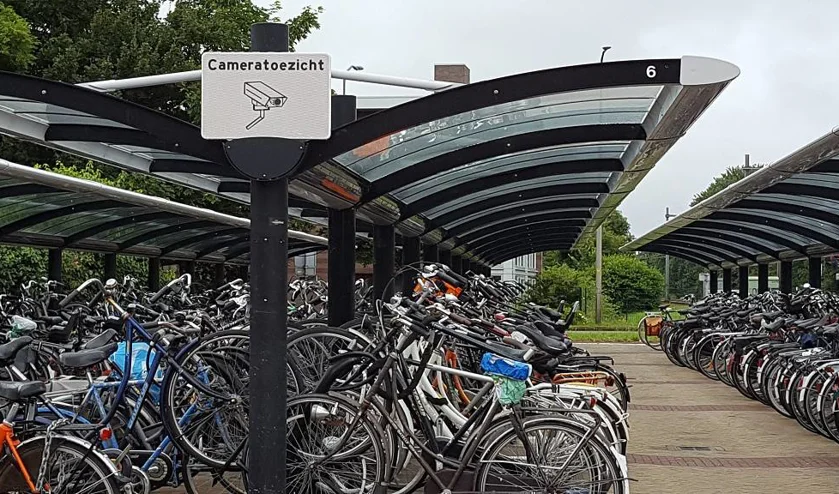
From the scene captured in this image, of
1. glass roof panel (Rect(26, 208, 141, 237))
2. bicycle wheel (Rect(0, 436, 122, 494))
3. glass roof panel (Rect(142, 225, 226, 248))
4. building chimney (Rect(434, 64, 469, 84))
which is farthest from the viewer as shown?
building chimney (Rect(434, 64, 469, 84))

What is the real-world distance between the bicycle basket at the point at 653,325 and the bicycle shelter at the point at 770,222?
149 cm

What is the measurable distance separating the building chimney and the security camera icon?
3539 cm

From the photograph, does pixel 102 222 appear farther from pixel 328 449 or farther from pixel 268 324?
pixel 268 324

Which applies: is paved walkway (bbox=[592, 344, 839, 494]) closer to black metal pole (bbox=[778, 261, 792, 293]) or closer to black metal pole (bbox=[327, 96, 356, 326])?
black metal pole (bbox=[327, 96, 356, 326])

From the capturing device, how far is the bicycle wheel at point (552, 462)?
4.92 meters

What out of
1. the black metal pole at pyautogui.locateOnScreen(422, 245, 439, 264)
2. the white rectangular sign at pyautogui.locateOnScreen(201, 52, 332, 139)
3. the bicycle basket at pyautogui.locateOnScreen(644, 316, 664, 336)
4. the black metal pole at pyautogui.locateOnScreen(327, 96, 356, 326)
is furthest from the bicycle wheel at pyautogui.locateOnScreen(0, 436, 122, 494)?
the bicycle basket at pyautogui.locateOnScreen(644, 316, 664, 336)

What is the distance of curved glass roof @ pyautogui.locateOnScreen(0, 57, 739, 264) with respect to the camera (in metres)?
4.86

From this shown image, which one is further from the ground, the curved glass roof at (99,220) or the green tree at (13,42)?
the green tree at (13,42)

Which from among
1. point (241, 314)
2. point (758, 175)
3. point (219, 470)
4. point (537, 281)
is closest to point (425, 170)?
point (241, 314)

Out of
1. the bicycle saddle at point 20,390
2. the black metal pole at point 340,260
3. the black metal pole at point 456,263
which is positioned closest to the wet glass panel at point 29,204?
the black metal pole at point 340,260

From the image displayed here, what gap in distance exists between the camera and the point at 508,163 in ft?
29.9

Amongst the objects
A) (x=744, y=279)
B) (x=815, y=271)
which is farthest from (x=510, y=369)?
(x=744, y=279)

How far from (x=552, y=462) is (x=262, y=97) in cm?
212

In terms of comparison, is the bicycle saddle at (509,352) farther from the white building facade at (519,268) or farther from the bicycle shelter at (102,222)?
the white building facade at (519,268)
